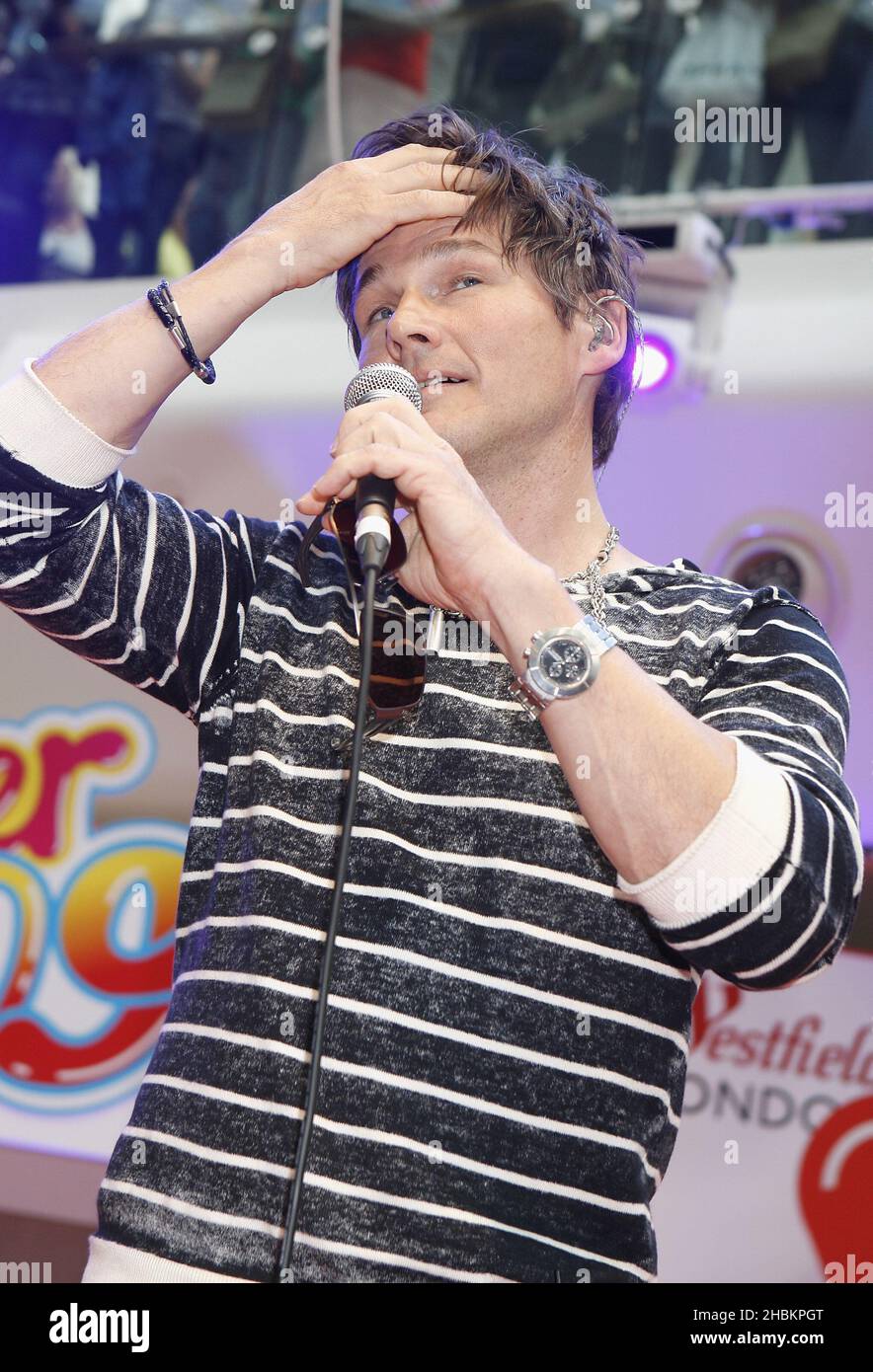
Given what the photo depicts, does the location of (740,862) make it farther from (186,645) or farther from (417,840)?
(186,645)

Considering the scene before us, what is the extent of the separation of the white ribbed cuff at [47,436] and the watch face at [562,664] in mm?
492

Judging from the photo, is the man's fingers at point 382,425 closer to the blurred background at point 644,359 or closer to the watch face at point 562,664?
the watch face at point 562,664

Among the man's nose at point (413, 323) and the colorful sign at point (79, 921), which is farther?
the colorful sign at point (79, 921)

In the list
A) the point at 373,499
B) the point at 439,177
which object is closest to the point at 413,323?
the point at 439,177

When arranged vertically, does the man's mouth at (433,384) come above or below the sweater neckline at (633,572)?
above

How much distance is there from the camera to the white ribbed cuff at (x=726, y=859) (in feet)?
3.49

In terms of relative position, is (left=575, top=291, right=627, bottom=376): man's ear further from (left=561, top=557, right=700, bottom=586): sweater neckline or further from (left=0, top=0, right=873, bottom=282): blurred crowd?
(left=0, top=0, right=873, bottom=282): blurred crowd

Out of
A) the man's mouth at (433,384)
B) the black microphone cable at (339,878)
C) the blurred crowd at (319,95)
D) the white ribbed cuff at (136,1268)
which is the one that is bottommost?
the white ribbed cuff at (136,1268)

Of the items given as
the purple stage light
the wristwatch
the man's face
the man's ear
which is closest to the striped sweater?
the wristwatch

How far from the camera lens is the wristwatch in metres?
1.09

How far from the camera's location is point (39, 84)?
3.75m

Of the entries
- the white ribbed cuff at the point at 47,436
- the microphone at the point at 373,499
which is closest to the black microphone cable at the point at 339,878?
the microphone at the point at 373,499

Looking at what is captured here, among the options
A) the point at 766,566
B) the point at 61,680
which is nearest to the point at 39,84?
the point at 61,680

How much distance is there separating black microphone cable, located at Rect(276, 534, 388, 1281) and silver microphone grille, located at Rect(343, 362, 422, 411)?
0.87 feet
